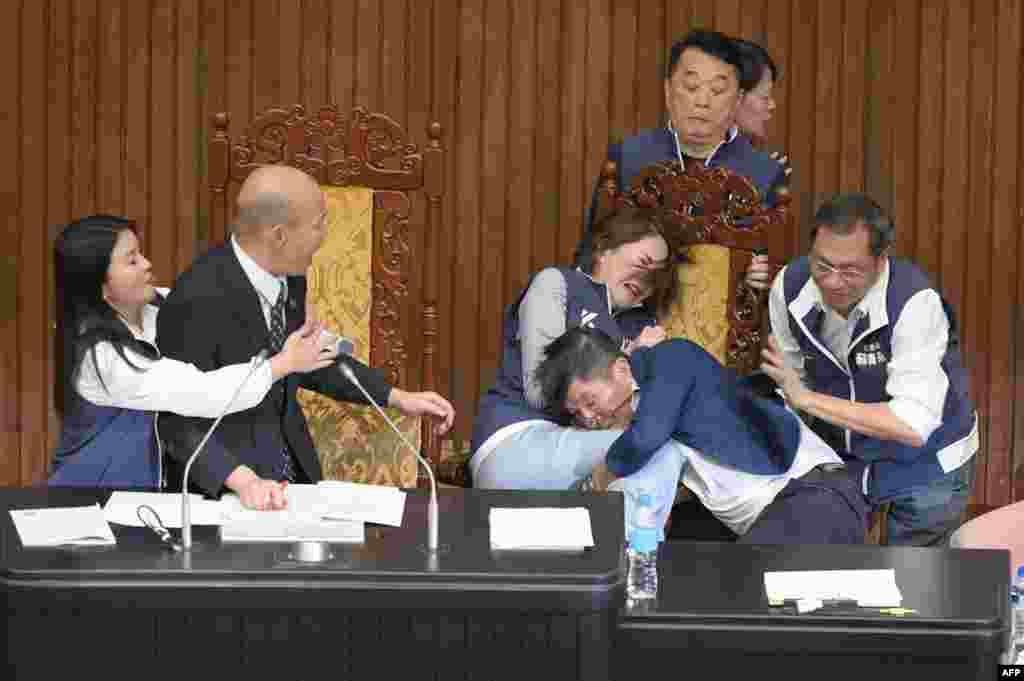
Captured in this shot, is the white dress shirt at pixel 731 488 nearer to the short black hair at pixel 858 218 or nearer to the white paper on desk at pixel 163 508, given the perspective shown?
the short black hair at pixel 858 218

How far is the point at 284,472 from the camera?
12.4ft

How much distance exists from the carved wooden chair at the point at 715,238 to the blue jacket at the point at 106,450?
1274 millimetres

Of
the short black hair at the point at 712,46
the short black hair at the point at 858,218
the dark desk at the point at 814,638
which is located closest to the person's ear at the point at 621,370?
the short black hair at the point at 858,218

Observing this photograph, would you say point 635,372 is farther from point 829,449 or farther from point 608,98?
point 608,98

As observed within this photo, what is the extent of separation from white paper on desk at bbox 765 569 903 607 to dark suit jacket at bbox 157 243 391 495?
106 centimetres

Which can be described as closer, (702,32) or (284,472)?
(284,472)

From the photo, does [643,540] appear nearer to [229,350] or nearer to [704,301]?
[229,350]

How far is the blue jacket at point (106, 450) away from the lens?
3828mm

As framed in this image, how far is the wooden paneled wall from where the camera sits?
18.2ft

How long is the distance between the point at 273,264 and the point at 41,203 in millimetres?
2091

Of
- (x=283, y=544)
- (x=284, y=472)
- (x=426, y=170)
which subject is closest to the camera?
(x=283, y=544)

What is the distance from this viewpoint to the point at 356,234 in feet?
14.2

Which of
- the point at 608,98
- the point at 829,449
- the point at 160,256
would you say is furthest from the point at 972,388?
the point at 160,256

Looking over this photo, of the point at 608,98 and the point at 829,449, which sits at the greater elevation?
the point at 608,98
